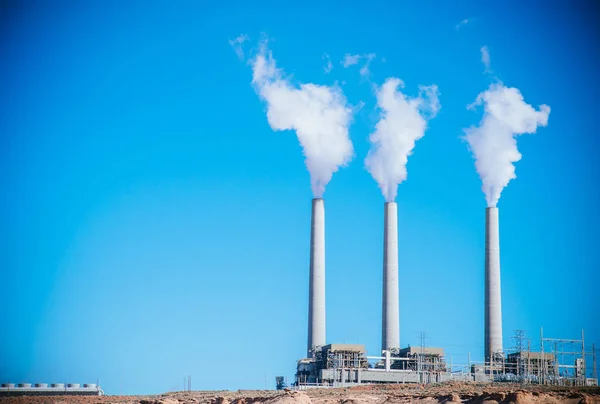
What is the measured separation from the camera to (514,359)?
91500 mm

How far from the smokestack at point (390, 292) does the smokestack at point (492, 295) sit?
862cm

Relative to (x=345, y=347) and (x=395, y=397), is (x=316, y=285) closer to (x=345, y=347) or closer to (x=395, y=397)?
(x=345, y=347)

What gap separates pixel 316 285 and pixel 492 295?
16851mm

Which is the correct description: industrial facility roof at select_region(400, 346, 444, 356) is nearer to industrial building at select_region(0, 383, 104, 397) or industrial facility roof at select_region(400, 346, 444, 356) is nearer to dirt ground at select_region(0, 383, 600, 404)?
dirt ground at select_region(0, 383, 600, 404)

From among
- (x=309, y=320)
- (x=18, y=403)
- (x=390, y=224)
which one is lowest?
(x=18, y=403)

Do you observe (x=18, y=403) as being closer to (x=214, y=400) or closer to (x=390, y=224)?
(x=214, y=400)

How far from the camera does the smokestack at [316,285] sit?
89.1m

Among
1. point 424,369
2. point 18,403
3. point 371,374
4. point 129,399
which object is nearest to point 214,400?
point 129,399

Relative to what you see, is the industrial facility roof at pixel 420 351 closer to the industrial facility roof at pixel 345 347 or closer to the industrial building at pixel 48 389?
the industrial facility roof at pixel 345 347

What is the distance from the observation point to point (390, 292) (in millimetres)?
90188

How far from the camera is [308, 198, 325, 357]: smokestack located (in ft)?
292

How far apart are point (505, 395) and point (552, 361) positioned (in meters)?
48.0

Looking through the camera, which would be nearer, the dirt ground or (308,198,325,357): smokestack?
the dirt ground

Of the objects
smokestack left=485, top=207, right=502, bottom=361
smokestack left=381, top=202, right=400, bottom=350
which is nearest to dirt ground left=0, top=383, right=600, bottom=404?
smokestack left=381, top=202, right=400, bottom=350
